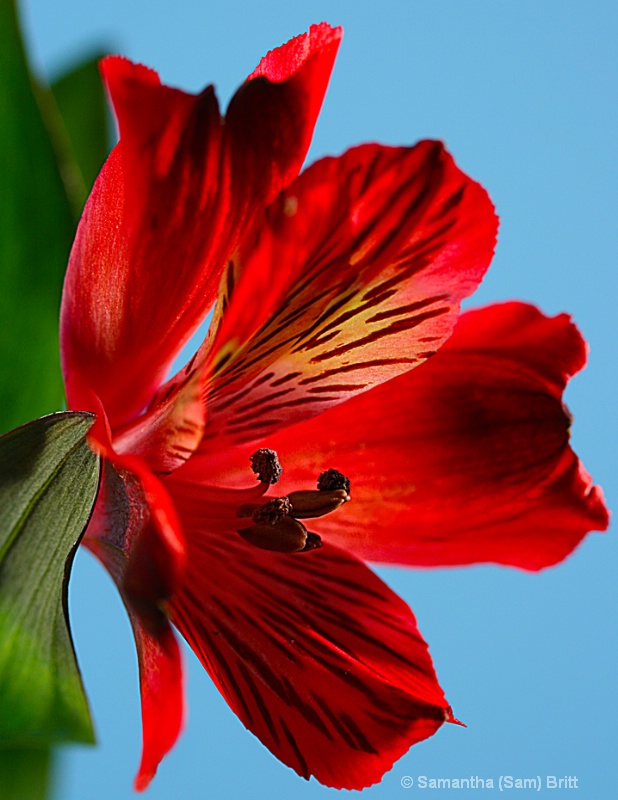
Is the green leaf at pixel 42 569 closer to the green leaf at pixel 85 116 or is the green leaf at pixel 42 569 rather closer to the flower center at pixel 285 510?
the flower center at pixel 285 510

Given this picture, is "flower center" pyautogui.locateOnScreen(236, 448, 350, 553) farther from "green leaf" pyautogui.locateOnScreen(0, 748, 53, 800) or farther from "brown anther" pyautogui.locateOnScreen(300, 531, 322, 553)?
"green leaf" pyautogui.locateOnScreen(0, 748, 53, 800)

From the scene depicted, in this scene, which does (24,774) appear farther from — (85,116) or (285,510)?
(85,116)

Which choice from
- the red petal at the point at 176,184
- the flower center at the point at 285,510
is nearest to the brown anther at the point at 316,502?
the flower center at the point at 285,510

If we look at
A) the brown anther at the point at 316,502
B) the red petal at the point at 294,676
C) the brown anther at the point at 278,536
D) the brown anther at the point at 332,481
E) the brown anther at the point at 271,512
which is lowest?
the red petal at the point at 294,676

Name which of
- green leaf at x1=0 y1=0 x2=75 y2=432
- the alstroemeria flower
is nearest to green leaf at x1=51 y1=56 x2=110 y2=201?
green leaf at x1=0 y1=0 x2=75 y2=432

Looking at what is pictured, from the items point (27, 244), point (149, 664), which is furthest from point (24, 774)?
point (27, 244)
